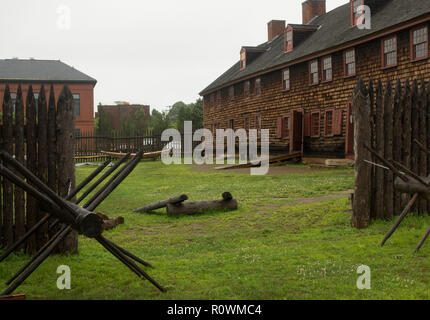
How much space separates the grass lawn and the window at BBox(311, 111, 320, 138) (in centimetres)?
1522

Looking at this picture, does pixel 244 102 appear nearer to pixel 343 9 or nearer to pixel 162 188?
pixel 343 9

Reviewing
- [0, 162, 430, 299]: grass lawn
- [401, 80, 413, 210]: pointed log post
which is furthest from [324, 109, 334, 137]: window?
[401, 80, 413, 210]: pointed log post

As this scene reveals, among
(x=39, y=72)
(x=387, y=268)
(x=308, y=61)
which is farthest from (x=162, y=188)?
(x=39, y=72)

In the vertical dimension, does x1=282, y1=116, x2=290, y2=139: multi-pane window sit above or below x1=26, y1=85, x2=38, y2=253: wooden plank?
above

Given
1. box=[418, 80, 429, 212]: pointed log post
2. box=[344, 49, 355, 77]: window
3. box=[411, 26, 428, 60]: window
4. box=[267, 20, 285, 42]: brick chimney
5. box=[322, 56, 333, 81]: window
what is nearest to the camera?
box=[418, 80, 429, 212]: pointed log post

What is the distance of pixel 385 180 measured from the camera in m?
8.57

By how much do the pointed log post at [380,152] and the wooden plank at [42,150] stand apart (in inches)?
229

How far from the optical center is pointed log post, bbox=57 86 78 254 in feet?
21.1

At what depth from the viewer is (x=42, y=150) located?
6469mm

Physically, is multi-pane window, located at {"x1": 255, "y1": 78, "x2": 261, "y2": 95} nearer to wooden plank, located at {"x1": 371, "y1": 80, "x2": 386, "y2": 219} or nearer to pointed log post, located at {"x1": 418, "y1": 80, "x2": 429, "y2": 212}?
pointed log post, located at {"x1": 418, "y1": 80, "x2": 429, "y2": 212}

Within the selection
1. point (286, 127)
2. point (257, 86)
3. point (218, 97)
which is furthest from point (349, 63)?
point (218, 97)

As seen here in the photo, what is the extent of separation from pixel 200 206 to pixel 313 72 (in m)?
18.2

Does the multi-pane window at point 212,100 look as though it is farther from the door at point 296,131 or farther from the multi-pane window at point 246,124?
the door at point 296,131
